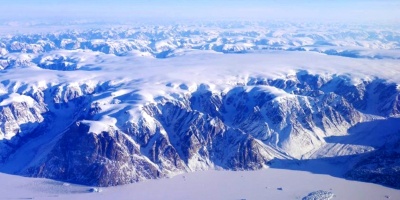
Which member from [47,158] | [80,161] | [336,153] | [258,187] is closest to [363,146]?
[336,153]

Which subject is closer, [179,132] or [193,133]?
[193,133]

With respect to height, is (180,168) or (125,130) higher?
(125,130)

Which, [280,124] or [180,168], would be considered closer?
[180,168]

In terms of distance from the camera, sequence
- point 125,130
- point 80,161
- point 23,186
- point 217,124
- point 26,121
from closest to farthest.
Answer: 1. point 23,186
2. point 80,161
3. point 125,130
4. point 217,124
5. point 26,121

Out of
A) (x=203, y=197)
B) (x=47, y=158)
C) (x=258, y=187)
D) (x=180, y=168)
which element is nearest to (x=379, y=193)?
(x=258, y=187)

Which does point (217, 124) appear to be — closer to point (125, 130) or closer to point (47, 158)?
point (125, 130)

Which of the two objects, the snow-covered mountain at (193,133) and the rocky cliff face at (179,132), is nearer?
the snow-covered mountain at (193,133)

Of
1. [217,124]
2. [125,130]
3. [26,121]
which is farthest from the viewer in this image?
[26,121]

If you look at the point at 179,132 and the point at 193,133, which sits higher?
the point at 193,133
